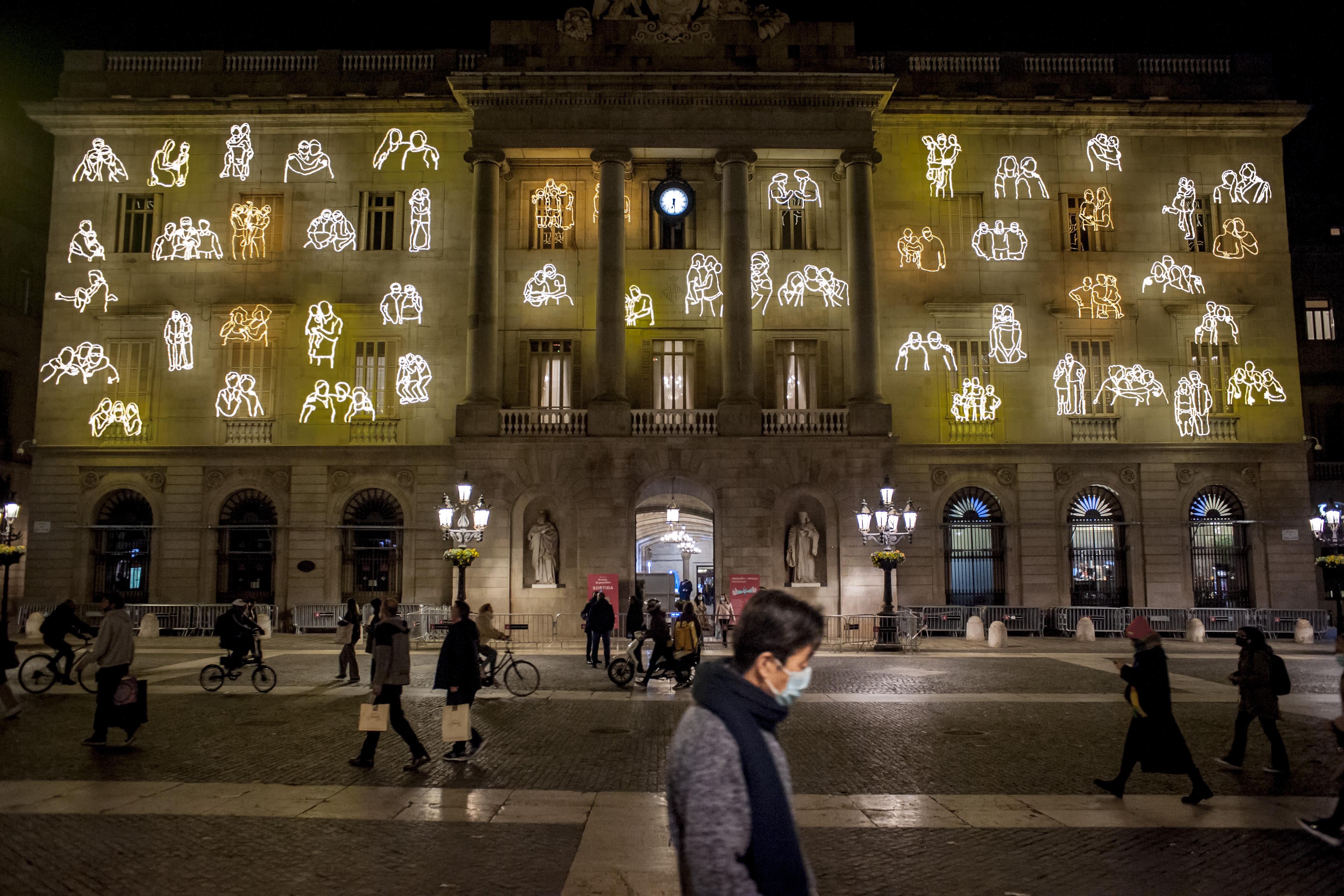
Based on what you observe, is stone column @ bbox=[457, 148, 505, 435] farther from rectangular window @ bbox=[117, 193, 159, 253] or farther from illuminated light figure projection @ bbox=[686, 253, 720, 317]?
rectangular window @ bbox=[117, 193, 159, 253]

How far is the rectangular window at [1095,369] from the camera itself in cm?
3278

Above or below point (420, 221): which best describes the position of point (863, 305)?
below

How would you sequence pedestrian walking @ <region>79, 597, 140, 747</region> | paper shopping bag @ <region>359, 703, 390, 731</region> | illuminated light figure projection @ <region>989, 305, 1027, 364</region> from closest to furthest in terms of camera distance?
1. paper shopping bag @ <region>359, 703, 390, 731</region>
2. pedestrian walking @ <region>79, 597, 140, 747</region>
3. illuminated light figure projection @ <region>989, 305, 1027, 364</region>

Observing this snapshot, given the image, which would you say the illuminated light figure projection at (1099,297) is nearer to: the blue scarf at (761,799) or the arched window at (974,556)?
the arched window at (974,556)

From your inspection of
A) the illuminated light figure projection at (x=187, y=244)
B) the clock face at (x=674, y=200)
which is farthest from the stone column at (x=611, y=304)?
the illuminated light figure projection at (x=187, y=244)

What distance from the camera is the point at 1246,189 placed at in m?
33.7

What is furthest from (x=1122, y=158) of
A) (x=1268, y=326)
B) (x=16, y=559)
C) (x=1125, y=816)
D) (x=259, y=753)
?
(x=16, y=559)

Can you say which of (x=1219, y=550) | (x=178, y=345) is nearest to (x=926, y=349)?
(x=1219, y=550)

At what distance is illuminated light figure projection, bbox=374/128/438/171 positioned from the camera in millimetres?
33281

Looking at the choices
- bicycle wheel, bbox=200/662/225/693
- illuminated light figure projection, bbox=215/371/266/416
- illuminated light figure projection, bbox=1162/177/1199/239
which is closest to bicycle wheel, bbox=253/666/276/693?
bicycle wheel, bbox=200/662/225/693

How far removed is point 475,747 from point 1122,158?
32.5 metres

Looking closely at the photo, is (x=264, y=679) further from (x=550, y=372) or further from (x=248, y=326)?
(x=248, y=326)

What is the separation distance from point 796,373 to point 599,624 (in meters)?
14.5

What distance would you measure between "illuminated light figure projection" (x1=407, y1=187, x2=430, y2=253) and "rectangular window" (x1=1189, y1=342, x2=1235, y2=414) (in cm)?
2799
